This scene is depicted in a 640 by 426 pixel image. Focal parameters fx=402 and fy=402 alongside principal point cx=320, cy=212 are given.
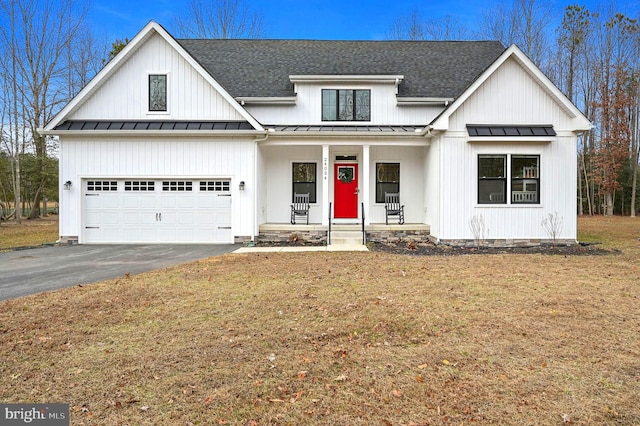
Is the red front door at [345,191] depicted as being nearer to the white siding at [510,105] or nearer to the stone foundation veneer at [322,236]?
the stone foundation veneer at [322,236]

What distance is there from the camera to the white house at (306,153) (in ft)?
40.8

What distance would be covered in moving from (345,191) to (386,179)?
1.58 m

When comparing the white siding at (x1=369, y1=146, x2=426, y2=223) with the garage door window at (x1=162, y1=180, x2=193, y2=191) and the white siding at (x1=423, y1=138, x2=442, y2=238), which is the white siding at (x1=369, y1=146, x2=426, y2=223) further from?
the garage door window at (x1=162, y1=180, x2=193, y2=191)

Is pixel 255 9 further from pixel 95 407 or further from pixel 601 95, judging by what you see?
pixel 95 407

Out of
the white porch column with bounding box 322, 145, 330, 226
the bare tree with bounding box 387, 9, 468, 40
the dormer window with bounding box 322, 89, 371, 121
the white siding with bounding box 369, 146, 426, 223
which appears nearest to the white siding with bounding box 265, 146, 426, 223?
the white siding with bounding box 369, 146, 426, 223

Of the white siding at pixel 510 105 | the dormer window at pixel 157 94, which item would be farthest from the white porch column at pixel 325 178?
the dormer window at pixel 157 94

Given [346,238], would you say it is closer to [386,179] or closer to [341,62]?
[386,179]

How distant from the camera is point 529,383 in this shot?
11.3 feet

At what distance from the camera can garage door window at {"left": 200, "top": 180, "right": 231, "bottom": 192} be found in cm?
1319

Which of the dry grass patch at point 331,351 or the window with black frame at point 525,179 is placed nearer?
the dry grass patch at point 331,351

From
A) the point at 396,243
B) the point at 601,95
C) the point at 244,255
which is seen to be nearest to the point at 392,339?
the point at 244,255

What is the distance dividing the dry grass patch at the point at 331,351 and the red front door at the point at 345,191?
24.5ft

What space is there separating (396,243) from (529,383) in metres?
9.57

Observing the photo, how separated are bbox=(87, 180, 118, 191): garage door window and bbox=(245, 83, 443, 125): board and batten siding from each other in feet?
17.4
